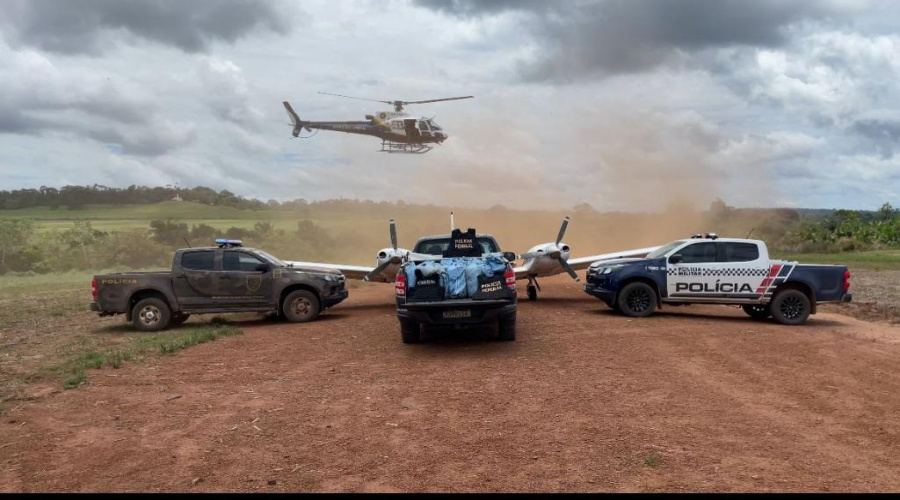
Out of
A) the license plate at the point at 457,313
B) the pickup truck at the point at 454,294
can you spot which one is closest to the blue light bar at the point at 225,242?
the pickup truck at the point at 454,294

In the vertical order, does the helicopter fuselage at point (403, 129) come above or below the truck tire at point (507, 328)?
above

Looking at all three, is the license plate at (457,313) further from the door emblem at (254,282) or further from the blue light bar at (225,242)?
the blue light bar at (225,242)

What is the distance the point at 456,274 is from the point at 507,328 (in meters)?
1.62

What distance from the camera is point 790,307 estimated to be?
1385cm

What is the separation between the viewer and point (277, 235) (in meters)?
51.9

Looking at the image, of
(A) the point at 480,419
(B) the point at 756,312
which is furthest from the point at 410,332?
(B) the point at 756,312

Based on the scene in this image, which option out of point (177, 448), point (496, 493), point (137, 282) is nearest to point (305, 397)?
point (177, 448)

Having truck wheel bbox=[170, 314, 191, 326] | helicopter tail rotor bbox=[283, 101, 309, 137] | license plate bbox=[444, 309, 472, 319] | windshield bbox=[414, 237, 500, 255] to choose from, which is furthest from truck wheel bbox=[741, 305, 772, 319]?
helicopter tail rotor bbox=[283, 101, 309, 137]

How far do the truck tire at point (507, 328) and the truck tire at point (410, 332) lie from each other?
1557 mm

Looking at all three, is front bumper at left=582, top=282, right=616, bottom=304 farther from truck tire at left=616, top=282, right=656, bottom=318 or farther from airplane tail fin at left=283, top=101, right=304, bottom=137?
airplane tail fin at left=283, top=101, right=304, bottom=137

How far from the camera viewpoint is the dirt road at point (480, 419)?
16.7 ft

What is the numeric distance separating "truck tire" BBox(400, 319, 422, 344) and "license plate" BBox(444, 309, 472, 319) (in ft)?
2.94

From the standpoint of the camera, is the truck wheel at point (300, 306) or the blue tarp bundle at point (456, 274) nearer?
the blue tarp bundle at point (456, 274)

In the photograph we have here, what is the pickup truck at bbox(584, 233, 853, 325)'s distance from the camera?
1366cm
